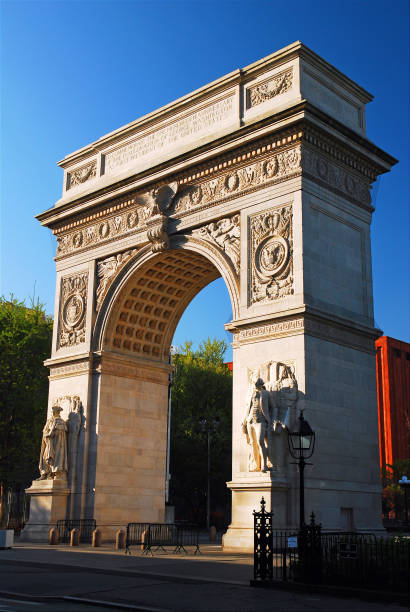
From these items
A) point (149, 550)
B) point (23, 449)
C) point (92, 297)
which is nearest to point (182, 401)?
point (23, 449)

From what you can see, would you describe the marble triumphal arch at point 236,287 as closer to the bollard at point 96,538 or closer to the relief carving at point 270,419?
the relief carving at point 270,419

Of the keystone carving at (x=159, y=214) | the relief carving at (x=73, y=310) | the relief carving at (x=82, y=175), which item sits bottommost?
the relief carving at (x=73, y=310)

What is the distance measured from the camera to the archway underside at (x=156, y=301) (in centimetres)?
3120

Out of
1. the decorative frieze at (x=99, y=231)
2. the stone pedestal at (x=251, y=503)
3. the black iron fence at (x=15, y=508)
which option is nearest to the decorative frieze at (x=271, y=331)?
the stone pedestal at (x=251, y=503)

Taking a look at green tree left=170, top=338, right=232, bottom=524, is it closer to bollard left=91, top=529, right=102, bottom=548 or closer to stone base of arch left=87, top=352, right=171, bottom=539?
stone base of arch left=87, top=352, right=171, bottom=539

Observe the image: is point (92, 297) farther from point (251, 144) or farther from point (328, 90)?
point (328, 90)

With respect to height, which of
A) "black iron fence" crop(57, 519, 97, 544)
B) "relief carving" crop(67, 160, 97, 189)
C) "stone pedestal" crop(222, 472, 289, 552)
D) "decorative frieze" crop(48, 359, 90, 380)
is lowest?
"black iron fence" crop(57, 519, 97, 544)

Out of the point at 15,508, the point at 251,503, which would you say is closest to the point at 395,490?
the point at 15,508

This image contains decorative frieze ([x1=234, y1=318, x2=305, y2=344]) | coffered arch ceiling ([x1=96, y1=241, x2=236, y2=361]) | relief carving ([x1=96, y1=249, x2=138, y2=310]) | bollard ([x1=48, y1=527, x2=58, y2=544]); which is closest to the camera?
decorative frieze ([x1=234, y1=318, x2=305, y2=344])

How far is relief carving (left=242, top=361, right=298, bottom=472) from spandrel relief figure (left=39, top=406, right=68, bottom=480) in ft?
32.6

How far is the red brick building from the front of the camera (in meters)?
68.6

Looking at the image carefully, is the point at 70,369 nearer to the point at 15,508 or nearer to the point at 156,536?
the point at 156,536

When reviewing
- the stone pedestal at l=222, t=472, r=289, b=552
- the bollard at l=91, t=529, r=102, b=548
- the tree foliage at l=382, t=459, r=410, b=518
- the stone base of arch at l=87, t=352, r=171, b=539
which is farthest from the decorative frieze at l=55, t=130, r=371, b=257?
the tree foliage at l=382, t=459, r=410, b=518

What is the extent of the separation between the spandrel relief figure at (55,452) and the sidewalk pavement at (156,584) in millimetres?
7049
